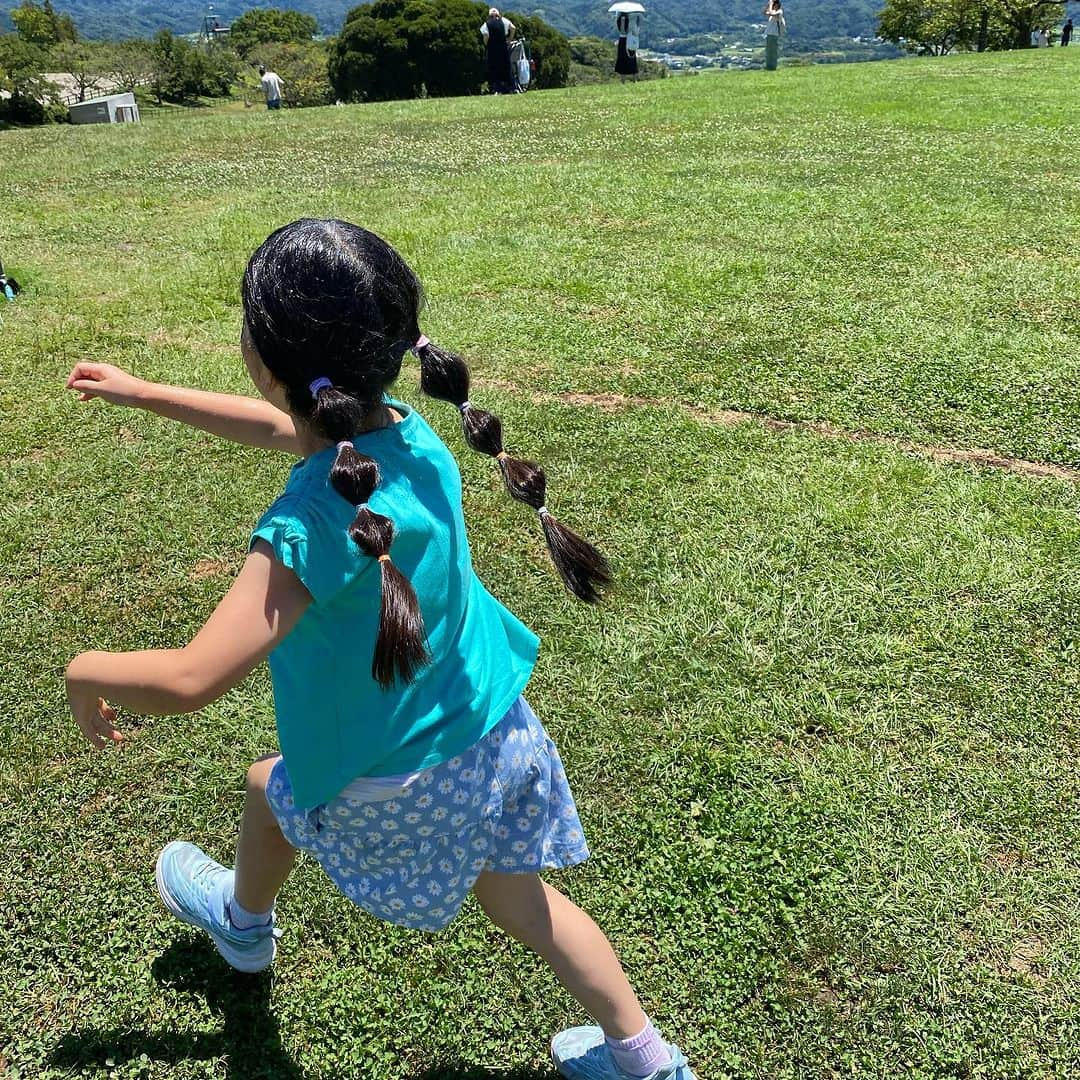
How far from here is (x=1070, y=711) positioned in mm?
3049

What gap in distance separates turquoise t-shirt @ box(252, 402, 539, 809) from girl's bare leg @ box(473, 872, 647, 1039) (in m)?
0.36

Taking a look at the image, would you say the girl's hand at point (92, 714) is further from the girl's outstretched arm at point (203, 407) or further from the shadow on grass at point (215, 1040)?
the shadow on grass at point (215, 1040)

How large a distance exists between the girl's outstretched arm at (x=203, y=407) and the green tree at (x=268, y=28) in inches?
4112

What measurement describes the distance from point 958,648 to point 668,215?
6125 mm

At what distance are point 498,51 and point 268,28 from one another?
317 ft

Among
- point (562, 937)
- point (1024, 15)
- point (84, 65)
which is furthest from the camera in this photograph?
point (84, 65)

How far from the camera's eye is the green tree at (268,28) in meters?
96.6

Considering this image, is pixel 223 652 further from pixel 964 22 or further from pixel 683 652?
pixel 964 22

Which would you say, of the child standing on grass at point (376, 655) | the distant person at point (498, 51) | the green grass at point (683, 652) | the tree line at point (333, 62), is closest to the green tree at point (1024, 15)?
the tree line at point (333, 62)

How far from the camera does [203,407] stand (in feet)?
7.00

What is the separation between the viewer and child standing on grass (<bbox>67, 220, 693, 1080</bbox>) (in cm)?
149

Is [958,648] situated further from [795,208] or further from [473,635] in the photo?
[795,208]

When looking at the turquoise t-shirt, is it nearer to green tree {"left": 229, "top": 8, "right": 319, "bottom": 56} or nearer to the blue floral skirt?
the blue floral skirt

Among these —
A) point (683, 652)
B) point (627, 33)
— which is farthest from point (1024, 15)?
point (683, 652)
